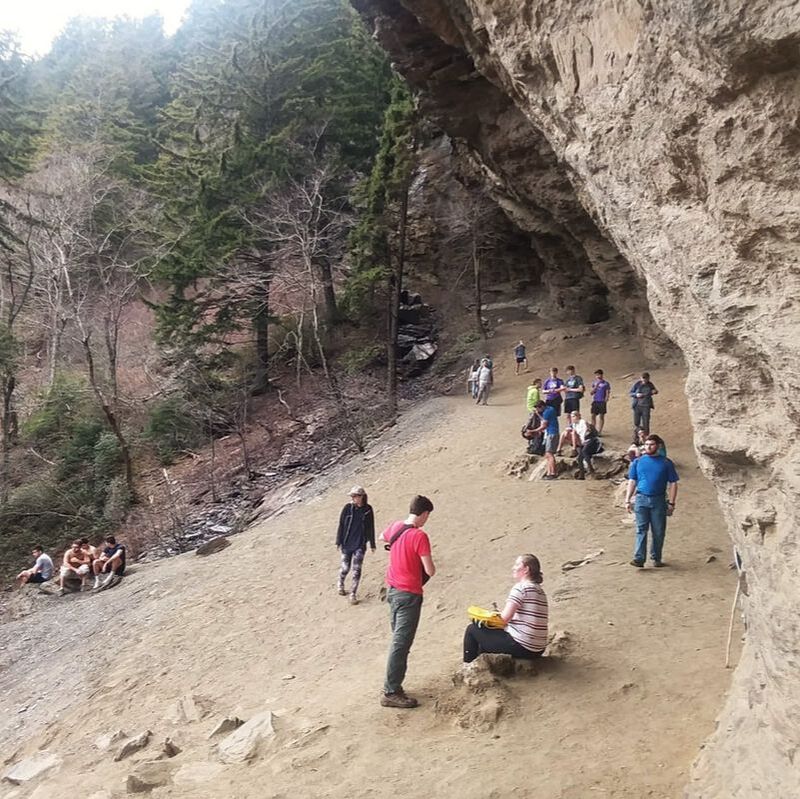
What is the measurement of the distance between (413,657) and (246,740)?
1816mm

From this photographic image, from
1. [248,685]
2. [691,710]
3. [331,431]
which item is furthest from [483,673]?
[331,431]

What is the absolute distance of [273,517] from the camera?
15328 mm

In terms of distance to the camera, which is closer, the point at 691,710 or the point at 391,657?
the point at 691,710

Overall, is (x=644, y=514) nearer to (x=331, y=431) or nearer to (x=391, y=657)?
(x=391, y=657)

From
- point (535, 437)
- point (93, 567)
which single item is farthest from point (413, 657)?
point (93, 567)

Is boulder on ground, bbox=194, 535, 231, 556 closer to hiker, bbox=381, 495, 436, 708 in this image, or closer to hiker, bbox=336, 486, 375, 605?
hiker, bbox=336, 486, 375, 605

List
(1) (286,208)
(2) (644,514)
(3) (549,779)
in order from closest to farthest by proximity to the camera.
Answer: (3) (549,779), (2) (644,514), (1) (286,208)

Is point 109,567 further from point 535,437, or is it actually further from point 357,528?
point 535,437

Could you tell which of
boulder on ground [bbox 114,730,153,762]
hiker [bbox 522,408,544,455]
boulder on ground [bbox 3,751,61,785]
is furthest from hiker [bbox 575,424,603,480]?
boulder on ground [bbox 3,751,61,785]

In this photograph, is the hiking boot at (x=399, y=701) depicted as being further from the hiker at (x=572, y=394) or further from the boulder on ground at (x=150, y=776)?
the hiker at (x=572, y=394)

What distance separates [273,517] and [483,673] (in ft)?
34.0

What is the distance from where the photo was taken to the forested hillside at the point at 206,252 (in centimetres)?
2030

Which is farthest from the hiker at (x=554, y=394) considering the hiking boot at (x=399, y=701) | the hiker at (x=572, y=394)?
the hiking boot at (x=399, y=701)

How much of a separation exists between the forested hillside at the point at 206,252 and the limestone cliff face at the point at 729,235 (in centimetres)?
1504
